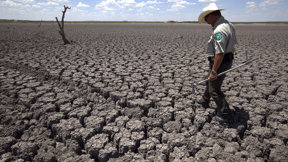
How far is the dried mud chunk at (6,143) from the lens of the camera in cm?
211

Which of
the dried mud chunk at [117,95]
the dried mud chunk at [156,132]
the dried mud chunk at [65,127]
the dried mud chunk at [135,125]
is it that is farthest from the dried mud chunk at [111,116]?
the dried mud chunk at [156,132]

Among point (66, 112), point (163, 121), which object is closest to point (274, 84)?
point (163, 121)

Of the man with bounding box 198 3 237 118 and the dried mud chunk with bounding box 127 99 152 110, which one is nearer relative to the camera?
the man with bounding box 198 3 237 118

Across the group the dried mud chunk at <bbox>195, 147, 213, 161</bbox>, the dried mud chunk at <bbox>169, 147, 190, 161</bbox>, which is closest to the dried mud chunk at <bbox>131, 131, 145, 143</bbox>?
the dried mud chunk at <bbox>169, 147, 190, 161</bbox>

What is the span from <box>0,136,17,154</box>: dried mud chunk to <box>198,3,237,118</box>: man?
2.58 metres

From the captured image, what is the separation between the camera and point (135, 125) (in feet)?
8.13

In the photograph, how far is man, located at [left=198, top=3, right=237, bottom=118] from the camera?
2.05 meters

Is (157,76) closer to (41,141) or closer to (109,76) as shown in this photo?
(109,76)

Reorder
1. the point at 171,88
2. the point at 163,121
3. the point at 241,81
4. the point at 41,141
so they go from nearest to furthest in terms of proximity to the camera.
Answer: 1. the point at 41,141
2. the point at 163,121
3. the point at 171,88
4. the point at 241,81

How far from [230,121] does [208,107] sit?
0.44 m

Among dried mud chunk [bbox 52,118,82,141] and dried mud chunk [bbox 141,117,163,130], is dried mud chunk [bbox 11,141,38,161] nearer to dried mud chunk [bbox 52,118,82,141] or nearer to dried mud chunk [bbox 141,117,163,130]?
dried mud chunk [bbox 52,118,82,141]

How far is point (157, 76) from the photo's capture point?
4422 mm

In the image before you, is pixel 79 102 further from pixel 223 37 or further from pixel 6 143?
pixel 223 37

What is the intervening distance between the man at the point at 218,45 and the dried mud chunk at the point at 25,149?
2290 millimetres
